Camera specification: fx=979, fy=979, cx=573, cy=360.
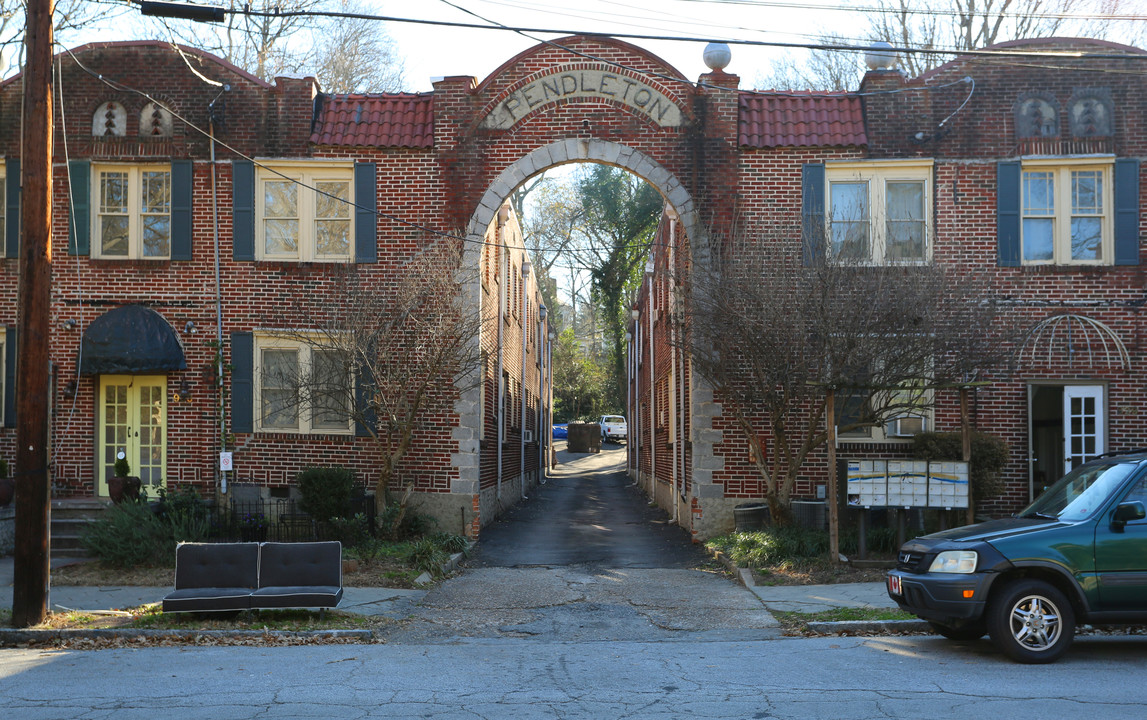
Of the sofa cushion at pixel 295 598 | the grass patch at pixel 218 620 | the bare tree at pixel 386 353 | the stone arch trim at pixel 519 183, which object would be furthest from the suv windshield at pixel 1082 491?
the bare tree at pixel 386 353

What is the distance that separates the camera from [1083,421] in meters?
Answer: 16.1

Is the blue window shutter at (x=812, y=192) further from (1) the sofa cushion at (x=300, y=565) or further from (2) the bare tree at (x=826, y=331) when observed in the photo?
(1) the sofa cushion at (x=300, y=565)

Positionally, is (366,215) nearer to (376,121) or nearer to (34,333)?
(376,121)

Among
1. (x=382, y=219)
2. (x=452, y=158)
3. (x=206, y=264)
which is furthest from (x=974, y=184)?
(x=206, y=264)

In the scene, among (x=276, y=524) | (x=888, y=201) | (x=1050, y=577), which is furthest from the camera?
(x=888, y=201)

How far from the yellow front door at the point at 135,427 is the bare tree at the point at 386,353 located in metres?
1.95

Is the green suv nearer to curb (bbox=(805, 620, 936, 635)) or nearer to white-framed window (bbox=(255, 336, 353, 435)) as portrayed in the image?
curb (bbox=(805, 620, 936, 635))

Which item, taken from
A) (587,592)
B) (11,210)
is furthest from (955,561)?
(11,210)

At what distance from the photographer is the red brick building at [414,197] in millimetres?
16391

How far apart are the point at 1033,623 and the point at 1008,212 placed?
10.1 m

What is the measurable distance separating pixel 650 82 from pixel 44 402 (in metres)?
10.9

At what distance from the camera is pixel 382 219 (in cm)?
1689

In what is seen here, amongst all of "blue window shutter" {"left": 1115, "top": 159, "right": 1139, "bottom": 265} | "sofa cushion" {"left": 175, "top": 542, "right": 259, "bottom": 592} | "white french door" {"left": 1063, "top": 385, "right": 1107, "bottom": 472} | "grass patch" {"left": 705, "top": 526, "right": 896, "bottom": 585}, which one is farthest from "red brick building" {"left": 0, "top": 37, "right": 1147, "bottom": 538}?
"sofa cushion" {"left": 175, "top": 542, "right": 259, "bottom": 592}

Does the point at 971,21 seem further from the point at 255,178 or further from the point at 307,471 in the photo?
the point at 307,471
